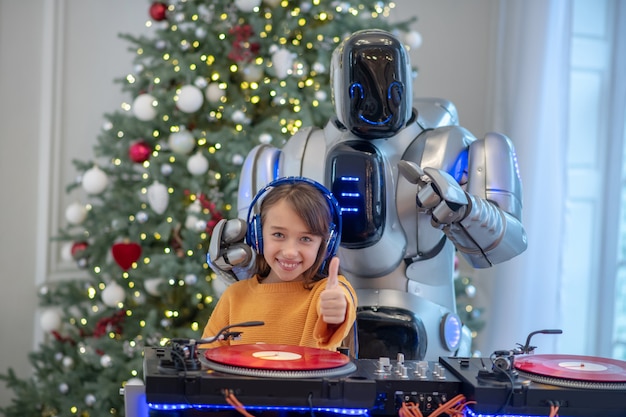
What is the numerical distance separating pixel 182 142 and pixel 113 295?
783 millimetres

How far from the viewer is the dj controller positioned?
1550 millimetres

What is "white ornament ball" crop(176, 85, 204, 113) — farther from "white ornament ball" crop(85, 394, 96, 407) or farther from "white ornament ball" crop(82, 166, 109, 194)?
"white ornament ball" crop(85, 394, 96, 407)

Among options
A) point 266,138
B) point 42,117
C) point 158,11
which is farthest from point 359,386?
point 42,117

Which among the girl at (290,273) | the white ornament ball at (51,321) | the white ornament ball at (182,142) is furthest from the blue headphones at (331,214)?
the white ornament ball at (51,321)

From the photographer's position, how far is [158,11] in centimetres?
443

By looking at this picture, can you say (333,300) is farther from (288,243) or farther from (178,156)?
(178,156)

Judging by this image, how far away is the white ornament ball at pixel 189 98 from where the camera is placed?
4129mm

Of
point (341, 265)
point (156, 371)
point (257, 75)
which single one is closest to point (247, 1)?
point (257, 75)

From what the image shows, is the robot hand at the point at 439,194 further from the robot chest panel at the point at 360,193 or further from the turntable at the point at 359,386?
the turntable at the point at 359,386

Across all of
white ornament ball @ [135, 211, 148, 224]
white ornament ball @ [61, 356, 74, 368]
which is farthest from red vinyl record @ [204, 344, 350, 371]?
white ornament ball @ [61, 356, 74, 368]

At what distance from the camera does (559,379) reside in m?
1.62

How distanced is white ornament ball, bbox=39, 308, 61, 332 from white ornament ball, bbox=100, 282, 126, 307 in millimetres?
390

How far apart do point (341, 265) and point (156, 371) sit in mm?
1086

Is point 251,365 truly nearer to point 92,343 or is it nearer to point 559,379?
point 559,379
